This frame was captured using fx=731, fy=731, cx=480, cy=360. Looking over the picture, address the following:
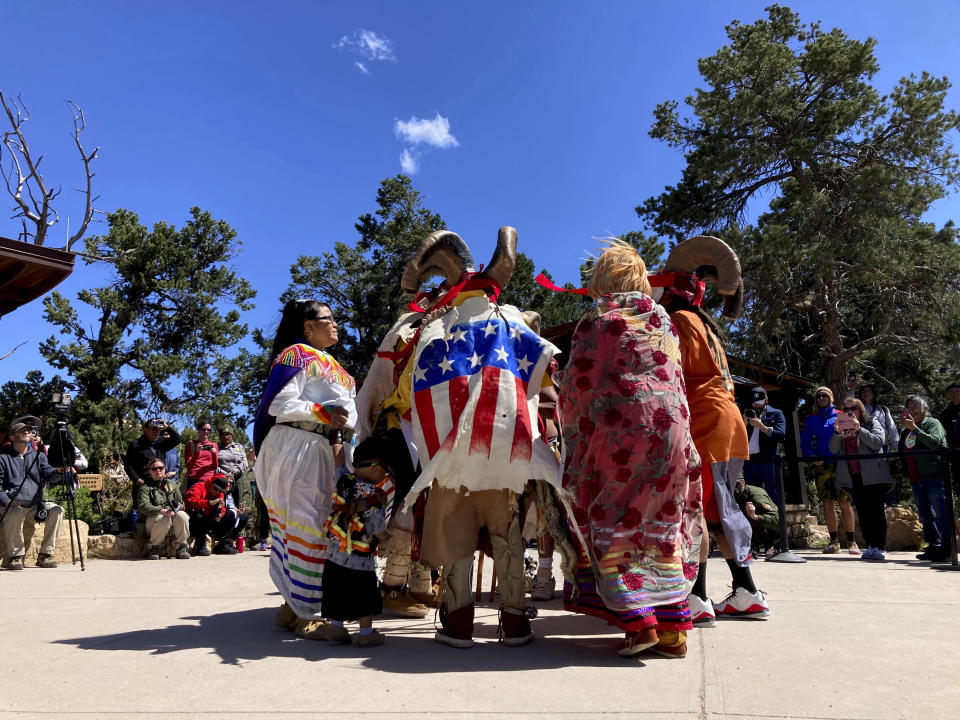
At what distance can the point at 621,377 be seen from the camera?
3.47m

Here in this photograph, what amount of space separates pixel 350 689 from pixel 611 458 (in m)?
1.50

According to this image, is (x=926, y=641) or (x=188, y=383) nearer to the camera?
(x=926, y=641)

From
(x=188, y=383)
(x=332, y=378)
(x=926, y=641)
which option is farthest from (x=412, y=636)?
(x=188, y=383)

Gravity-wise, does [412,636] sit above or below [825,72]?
below

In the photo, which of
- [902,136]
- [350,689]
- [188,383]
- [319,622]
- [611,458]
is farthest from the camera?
[188,383]

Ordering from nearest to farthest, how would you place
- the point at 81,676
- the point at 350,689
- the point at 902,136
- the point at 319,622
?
the point at 350,689
the point at 81,676
the point at 319,622
the point at 902,136

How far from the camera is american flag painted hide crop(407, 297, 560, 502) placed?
134 inches

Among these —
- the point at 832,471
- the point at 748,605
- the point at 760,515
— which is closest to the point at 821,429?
→ the point at 832,471

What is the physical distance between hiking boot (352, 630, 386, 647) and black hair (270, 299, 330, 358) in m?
1.68

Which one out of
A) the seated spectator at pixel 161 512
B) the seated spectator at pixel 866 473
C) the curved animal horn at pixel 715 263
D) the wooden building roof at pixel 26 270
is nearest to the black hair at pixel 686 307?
the curved animal horn at pixel 715 263

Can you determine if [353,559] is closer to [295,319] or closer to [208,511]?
[295,319]

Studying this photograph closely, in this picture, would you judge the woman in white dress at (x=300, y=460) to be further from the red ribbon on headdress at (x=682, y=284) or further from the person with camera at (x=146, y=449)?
the person with camera at (x=146, y=449)

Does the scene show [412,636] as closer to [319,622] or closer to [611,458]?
[319,622]

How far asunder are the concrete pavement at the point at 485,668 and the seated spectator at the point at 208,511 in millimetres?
4882
